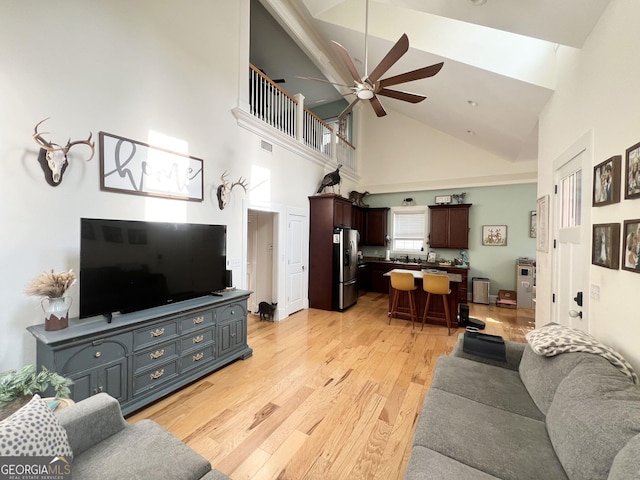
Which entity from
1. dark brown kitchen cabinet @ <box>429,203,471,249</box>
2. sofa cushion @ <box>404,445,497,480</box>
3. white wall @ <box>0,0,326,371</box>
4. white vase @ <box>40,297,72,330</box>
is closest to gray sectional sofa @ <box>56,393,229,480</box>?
sofa cushion @ <box>404,445,497,480</box>

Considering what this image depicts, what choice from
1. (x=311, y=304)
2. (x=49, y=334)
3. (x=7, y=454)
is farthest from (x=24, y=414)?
(x=311, y=304)

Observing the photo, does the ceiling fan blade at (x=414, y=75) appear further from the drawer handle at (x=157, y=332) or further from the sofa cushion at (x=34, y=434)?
the sofa cushion at (x=34, y=434)

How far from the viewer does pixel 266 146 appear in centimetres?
437

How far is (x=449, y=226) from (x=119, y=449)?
7020 millimetres

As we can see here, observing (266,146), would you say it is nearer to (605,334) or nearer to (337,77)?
(337,77)

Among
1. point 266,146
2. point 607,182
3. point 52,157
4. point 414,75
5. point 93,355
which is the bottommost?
point 93,355

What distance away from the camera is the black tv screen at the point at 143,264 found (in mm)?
2166

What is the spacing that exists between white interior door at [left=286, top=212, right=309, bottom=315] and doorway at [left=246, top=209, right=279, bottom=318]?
300mm

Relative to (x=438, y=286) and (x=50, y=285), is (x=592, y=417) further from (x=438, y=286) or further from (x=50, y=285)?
(x=50, y=285)

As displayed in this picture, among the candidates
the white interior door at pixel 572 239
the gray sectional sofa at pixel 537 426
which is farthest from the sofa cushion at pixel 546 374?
the white interior door at pixel 572 239

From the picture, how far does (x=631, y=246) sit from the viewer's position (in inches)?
59.1

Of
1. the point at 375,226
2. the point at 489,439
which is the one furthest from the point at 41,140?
the point at 375,226

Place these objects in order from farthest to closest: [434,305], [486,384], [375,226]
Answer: [375,226] < [434,305] < [486,384]

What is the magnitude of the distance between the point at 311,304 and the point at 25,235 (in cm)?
441
